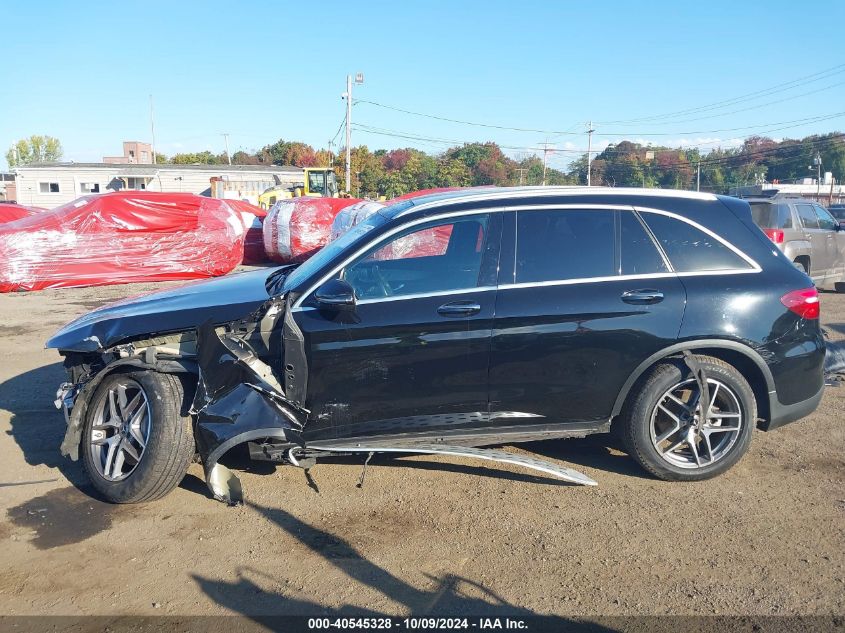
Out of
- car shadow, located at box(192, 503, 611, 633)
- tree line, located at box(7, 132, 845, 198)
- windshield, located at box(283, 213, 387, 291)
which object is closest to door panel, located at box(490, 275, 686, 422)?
windshield, located at box(283, 213, 387, 291)

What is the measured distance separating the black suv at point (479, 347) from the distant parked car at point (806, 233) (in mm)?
7410

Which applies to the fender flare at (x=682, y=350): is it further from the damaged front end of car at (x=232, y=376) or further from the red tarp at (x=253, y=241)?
the red tarp at (x=253, y=241)

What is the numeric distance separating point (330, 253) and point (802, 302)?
3.14m

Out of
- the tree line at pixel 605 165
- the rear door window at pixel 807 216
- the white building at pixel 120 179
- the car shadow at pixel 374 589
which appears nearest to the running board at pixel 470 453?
the car shadow at pixel 374 589

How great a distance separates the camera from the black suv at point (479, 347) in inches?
163

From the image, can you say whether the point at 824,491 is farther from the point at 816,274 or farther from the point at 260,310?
the point at 816,274

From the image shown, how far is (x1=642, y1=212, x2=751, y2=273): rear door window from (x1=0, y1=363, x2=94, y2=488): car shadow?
4.12m

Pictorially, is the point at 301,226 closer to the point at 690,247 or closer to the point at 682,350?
the point at 690,247

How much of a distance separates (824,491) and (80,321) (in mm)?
5090

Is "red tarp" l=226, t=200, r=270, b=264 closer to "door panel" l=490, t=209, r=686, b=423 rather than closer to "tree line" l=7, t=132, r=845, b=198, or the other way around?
"door panel" l=490, t=209, r=686, b=423

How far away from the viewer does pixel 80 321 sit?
470 centimetres

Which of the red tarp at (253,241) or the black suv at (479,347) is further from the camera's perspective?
the red tarp at (253,241)

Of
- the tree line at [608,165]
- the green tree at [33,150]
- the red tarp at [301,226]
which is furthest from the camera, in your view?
the green tree at [33,150]

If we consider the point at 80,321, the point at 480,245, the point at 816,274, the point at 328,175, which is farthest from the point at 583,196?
the point at 328,175
